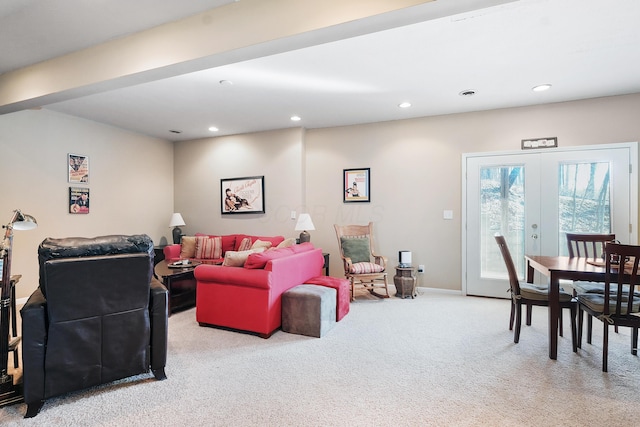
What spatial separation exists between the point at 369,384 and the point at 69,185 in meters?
5.02

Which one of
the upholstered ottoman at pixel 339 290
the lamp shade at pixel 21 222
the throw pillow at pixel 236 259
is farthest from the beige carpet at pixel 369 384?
the lamp shade at pixel 21 222

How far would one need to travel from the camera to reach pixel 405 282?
445cm

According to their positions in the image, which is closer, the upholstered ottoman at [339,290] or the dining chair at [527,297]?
the dining chair at [527,297]

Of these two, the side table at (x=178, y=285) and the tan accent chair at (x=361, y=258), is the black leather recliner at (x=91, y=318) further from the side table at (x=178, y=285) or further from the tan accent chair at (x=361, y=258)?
the tan accent chair at (x=361, y=258)

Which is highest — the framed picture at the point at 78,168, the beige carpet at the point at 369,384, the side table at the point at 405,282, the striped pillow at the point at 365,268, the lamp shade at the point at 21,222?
the framed picture at the point at 78,168

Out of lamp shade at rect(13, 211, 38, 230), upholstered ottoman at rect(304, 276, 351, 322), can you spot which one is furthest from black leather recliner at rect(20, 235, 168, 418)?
upholstered ottoman at rect(304, 276, 351, 322)

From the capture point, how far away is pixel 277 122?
5184 mm

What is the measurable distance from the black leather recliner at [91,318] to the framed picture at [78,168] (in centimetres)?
344

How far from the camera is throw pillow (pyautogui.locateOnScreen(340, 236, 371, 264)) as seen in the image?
15.6 ft

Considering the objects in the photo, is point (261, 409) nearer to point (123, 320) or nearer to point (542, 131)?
point (123, 320)

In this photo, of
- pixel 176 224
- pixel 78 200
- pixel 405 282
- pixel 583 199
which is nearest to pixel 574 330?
pixel 405 282

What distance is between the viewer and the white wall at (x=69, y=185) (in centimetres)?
416

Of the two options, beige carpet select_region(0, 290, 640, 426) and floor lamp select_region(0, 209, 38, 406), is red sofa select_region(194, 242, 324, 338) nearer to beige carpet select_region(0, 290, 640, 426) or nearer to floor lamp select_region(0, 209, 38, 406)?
beige carpet select_region(0, 290, 640, 426)

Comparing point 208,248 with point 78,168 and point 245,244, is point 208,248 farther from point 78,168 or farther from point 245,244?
point 78,168
